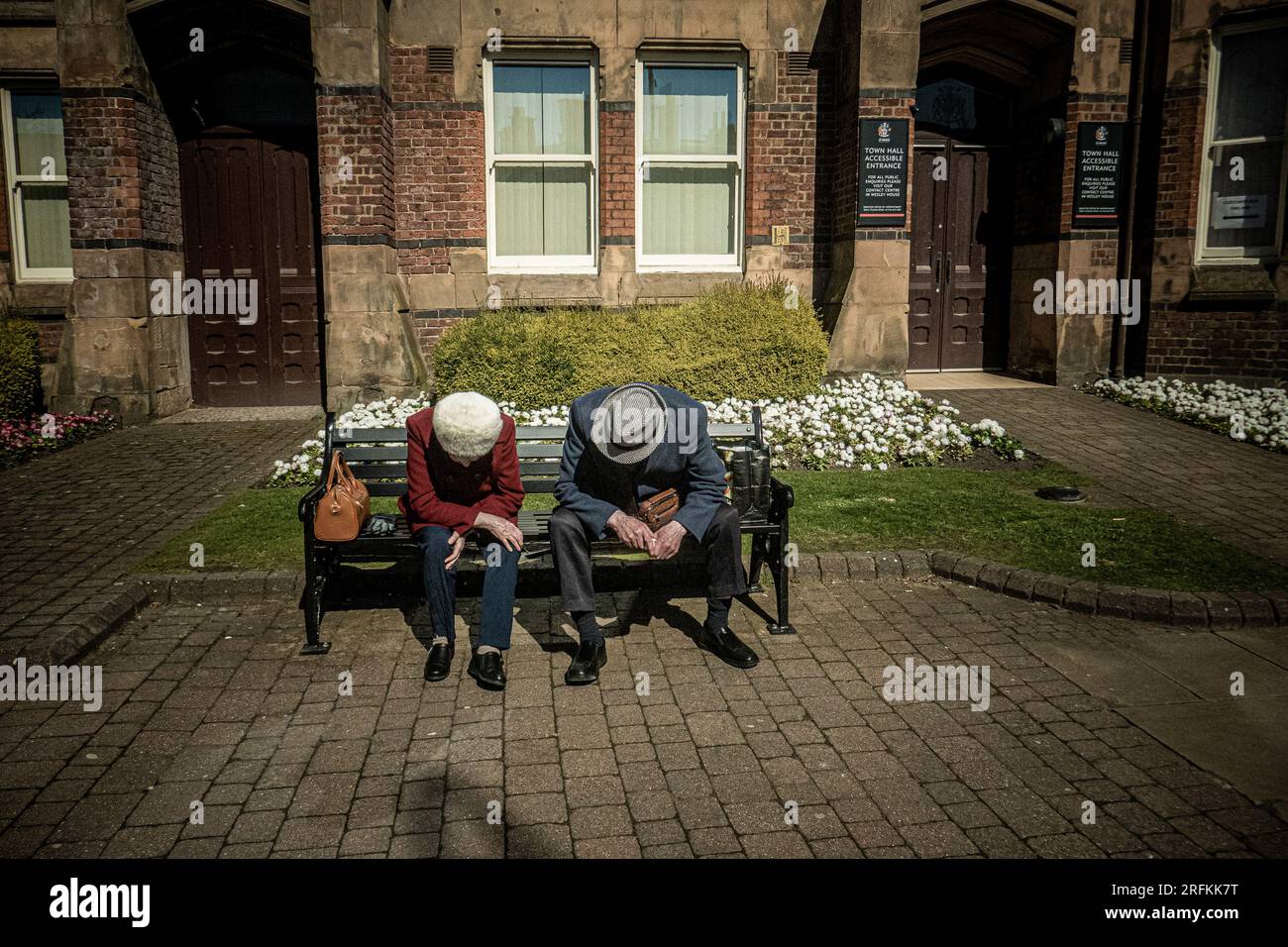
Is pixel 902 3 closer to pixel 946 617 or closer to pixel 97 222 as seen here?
pixel 946 617

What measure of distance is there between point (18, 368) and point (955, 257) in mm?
11760

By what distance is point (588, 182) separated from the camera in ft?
39.8

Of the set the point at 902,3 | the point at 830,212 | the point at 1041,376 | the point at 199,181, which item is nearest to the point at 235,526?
the point at 199,181

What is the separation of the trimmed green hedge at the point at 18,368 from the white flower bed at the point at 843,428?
389 centimetres

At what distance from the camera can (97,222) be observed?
35.8 ft

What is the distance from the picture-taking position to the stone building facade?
11.0 metres

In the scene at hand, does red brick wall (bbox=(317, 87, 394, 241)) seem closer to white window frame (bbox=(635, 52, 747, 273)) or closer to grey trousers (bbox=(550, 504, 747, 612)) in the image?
white window frame (bbox=(635, 52, 747, 273))

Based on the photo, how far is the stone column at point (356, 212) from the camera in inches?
420

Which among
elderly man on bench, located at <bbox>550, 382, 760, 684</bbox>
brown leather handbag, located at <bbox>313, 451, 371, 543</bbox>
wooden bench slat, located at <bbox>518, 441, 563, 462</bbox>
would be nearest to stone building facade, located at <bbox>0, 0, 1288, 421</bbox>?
wooden bench slat, located at <bbox>518, 441, 563, 462</bbox>

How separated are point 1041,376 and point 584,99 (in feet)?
22.5

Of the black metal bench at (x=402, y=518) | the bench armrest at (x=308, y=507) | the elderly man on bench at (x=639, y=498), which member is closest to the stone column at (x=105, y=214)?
the black metal bench at (x=402, y=518)

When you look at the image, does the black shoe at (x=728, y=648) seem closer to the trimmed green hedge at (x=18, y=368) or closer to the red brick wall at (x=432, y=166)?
the red brick wall at (x=432, y=166)

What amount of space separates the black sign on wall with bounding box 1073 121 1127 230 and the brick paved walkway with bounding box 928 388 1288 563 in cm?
229
